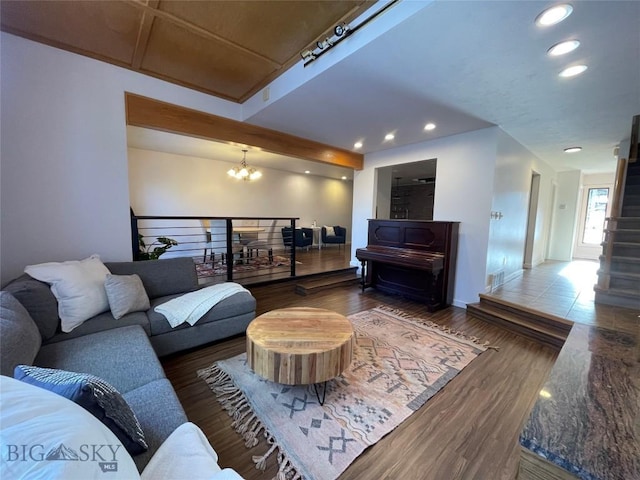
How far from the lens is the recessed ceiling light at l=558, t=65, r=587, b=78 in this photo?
80.2 inches

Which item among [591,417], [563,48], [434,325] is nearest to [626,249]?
[434,325]

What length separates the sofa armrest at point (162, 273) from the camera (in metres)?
2.50

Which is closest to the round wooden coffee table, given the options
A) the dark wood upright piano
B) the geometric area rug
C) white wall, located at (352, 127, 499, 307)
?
the geometric area rug

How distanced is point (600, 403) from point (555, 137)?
13.8 feet

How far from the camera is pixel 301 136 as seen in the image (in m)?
4.13

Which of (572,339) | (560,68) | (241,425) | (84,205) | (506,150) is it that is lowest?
(241,425)

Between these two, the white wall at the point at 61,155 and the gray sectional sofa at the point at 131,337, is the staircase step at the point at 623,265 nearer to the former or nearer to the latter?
the gray sectional sofa at the point at 131,337

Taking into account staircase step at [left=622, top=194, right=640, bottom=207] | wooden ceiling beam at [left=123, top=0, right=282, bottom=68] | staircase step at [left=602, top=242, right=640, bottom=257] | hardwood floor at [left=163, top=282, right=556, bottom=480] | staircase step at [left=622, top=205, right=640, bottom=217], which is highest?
wooden ceiling beam at [left=123, top=0, right=282, bottom=68]

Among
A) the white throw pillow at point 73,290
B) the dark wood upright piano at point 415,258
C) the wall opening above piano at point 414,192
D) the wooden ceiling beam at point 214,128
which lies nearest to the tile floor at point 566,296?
the dark wood upright piano at point 415,258

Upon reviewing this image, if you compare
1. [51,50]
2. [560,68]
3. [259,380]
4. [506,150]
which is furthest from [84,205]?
[506,150]

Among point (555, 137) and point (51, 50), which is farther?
point (555, 137)

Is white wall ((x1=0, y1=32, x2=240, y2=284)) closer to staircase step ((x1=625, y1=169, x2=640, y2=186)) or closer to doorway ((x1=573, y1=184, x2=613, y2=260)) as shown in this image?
staircase step ((x1=625, y1=169, x2=640, y2=186))

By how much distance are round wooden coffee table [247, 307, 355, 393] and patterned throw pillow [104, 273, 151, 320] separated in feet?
3.43

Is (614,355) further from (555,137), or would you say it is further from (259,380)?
(555,137)
